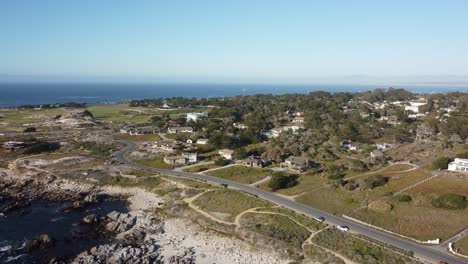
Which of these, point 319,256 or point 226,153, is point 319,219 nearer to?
point 319,256

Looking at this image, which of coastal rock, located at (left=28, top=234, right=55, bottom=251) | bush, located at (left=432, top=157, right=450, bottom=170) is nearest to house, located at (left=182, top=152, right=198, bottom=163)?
coastal rock, located at (left=28, top=234, right=55, bottom=251)

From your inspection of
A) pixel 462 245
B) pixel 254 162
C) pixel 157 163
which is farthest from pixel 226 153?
pixel 462 245

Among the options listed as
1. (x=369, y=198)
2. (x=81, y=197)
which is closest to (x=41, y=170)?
(x=81, y=197)

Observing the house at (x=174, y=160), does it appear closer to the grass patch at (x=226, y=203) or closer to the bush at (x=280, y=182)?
the grass patch at (x=226, y=203)

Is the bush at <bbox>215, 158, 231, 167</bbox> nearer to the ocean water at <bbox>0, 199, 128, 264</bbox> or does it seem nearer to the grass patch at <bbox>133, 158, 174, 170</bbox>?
the grass patch at <bbox>133, 158, 174, 170</bbox>

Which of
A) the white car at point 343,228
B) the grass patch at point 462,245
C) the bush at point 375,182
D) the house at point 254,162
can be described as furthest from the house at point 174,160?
the grass patch at point 462,245
